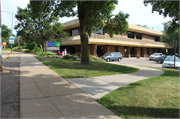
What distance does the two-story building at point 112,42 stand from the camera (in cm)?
2988

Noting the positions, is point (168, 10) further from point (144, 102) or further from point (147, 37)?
point (147, 37)

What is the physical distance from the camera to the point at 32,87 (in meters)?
5.47

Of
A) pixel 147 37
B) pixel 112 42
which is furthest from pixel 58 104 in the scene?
pixel 147 37

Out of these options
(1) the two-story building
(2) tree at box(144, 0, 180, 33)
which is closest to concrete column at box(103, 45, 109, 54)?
(1) the two-story building

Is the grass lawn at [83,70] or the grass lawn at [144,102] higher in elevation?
the grass lawn at [83,70]

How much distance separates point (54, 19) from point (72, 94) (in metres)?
28.9

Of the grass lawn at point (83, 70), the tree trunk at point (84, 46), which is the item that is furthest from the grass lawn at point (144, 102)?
the tree trunk at point (84, 46)

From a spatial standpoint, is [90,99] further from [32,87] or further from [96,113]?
[32,87]

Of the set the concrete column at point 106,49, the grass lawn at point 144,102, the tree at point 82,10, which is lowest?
the grass lawn at point 144,102

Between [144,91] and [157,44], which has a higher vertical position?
[157,44]

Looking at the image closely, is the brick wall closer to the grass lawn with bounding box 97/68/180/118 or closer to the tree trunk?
the tree trunk

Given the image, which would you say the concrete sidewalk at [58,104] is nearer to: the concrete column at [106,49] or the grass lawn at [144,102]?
the grass lawn at [144,102]

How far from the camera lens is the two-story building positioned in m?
29.9

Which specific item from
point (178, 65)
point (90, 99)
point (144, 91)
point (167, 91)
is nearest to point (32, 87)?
point (90, 99)
